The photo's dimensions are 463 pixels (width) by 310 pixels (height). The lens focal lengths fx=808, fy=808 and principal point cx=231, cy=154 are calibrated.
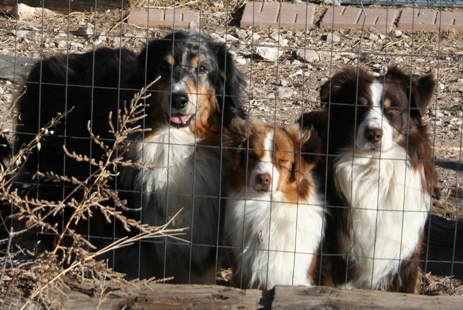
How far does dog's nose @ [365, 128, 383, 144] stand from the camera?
4.56 meters

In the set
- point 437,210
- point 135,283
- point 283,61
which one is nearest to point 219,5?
point 283,61

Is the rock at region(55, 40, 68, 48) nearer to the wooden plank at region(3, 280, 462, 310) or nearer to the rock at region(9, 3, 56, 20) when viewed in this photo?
the rock at region(9, 3, 56, 20)

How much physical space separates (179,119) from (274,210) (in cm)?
78

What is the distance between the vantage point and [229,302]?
423 centimetres

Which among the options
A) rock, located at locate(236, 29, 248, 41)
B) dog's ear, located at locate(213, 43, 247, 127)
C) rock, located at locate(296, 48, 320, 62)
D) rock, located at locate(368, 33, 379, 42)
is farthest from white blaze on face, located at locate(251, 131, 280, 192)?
rock, located at locate(368, 33, 379, 42)

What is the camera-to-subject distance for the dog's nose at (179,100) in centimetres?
464

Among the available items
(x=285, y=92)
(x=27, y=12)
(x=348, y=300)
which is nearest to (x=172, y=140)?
(x=348, y=300)

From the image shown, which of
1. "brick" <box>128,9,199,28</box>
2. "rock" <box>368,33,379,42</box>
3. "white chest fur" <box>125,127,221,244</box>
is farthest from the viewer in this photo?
"brick" <box>128,9,199,28</box>

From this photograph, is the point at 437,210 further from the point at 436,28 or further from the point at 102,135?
the point at 436,28

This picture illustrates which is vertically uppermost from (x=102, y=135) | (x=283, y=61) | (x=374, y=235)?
(x=283, y=61)

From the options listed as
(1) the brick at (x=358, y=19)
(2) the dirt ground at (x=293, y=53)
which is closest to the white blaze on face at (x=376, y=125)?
(2) the dirt ground at (x=293, y=53)

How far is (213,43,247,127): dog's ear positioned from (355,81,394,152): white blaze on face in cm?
82

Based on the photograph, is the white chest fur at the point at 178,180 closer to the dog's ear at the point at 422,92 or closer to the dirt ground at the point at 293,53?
the dog's ear at the point at 422,92

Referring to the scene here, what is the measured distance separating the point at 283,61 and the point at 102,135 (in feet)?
12.1
